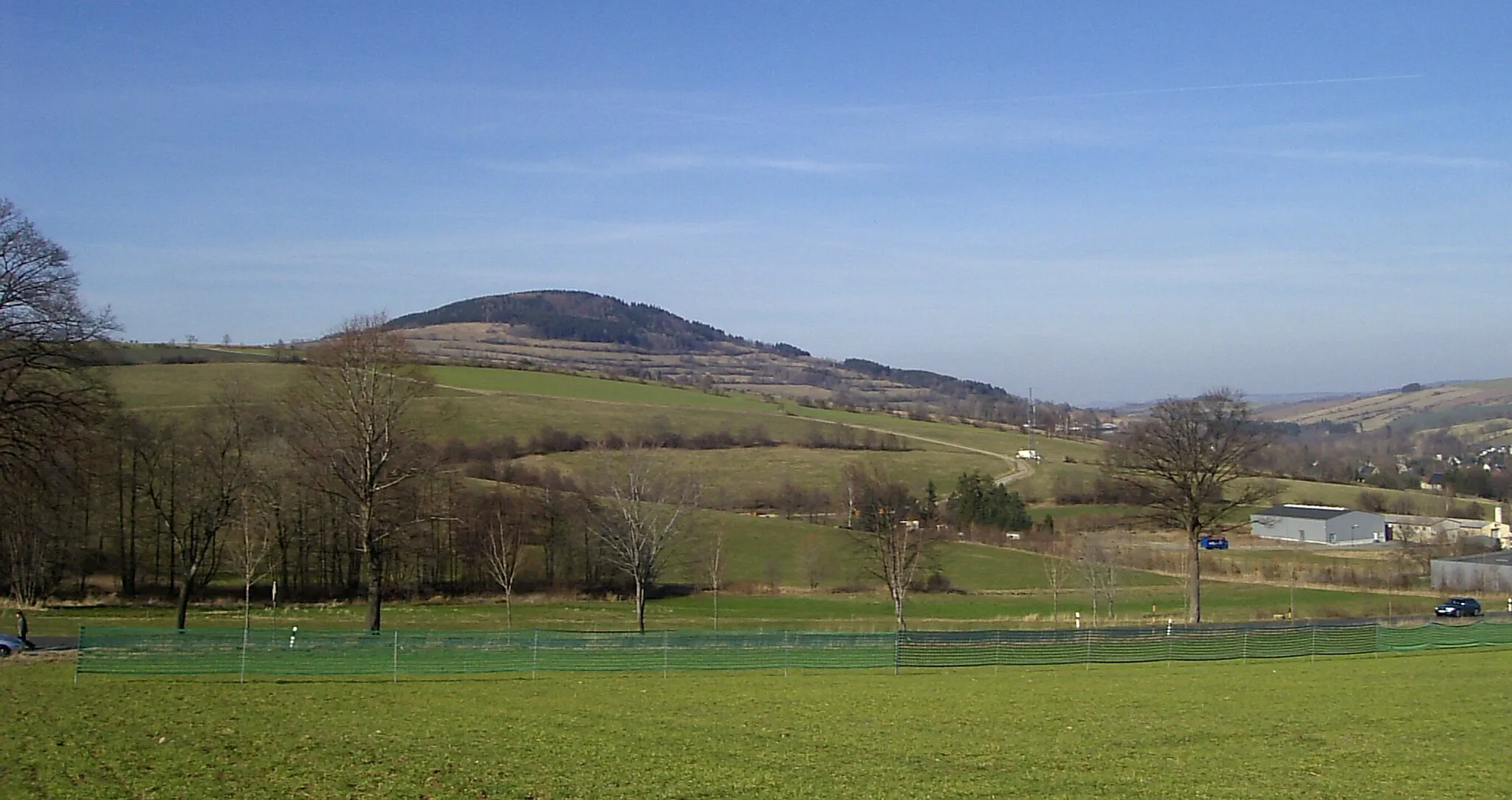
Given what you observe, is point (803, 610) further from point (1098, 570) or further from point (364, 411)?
point (364, 411)

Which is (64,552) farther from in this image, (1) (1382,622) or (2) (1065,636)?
(1) (1382,622)

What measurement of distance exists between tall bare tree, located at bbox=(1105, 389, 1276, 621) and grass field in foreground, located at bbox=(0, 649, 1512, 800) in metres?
24.8

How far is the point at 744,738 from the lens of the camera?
66.4ft

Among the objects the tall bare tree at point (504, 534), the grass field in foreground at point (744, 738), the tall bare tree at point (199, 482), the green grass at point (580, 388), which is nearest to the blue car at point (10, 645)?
the grass field in foreground at point (744, 738)

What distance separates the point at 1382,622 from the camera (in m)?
50.5

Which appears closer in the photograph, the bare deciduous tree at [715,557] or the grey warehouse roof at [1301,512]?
the bare deciduous tree at [715,557]

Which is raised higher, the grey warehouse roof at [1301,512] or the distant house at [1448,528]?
the grey warehouse roof at [1301,512]

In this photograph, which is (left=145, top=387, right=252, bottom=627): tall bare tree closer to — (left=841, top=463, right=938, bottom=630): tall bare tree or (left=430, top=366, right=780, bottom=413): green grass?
(left=841, top=463, right=938, bottom=630): tall bare tree

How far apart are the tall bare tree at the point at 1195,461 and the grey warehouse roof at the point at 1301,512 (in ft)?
154

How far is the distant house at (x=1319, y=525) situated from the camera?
96.9 metres

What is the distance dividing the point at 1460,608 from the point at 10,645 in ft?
206

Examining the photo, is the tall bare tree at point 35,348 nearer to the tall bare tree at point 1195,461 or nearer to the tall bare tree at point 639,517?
the tall bare tree at point 639,517

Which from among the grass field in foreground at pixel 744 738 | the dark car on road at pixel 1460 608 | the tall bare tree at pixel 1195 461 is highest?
the tall bare tree at pixel 1195 461

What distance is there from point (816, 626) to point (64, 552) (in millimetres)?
37180
